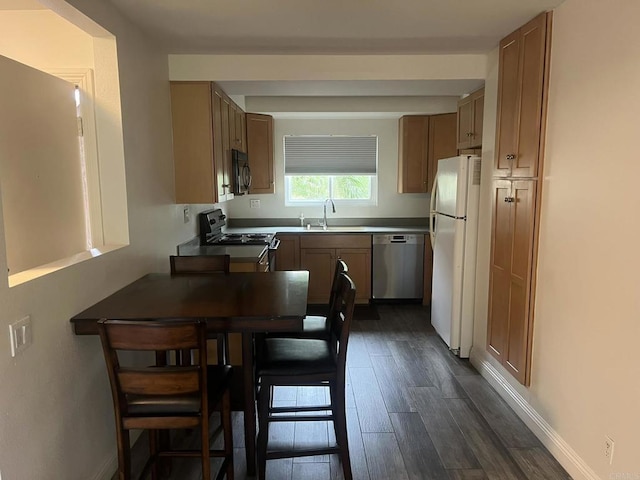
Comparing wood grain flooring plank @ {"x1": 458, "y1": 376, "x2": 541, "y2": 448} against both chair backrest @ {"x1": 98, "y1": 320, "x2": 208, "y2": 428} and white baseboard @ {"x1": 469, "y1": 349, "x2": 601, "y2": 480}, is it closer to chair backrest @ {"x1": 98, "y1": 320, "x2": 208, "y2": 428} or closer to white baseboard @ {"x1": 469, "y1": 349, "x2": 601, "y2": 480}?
white baseboard @ {"x1": 469, "y1": 349, "x2": 601, "y2": 480}

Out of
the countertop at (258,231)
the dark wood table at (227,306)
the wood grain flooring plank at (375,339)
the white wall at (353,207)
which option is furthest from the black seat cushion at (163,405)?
the white wall at (353,207)

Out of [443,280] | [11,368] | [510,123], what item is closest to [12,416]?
[11,368]

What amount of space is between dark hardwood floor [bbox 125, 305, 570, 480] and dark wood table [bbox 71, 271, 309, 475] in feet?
1.38

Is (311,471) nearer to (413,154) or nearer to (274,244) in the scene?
(274,244)

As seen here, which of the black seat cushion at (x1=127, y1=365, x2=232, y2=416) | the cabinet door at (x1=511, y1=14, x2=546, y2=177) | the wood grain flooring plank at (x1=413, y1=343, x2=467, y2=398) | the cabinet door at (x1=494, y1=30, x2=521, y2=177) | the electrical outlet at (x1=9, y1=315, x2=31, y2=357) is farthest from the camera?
the wood grain flooring plank at (x1=413, y1=343, x2=467, y2=398)

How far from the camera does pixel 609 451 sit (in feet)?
6.31

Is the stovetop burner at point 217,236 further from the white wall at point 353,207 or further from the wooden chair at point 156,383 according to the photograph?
the wooden chair at point 156,383

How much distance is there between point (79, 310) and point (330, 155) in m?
3.97

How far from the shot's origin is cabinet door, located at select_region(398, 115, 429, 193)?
500cm

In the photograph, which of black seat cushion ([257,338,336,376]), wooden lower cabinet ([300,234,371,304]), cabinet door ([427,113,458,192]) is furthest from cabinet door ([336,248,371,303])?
black seat cushion ([257,338,336,376])

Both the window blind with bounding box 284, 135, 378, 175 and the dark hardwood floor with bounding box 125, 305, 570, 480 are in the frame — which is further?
the window blind with bounding box 284, 135, 378, 175

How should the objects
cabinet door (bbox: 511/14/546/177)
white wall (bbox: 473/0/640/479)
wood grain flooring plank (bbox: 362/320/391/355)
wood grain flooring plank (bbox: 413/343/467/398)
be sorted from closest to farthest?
white wall (bbox: 473/0/640/479) < cabinet door (bbox: 511/14/546/177) < wood grain flooring plank (bbox: 413/343/467/398) < wood grain flooring plank (bbox: 362/320/391/355)

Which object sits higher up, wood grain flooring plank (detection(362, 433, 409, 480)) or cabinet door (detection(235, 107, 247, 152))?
cabinet door (detection(235, 107, 247, 152))

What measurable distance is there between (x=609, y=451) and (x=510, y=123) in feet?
6.14
